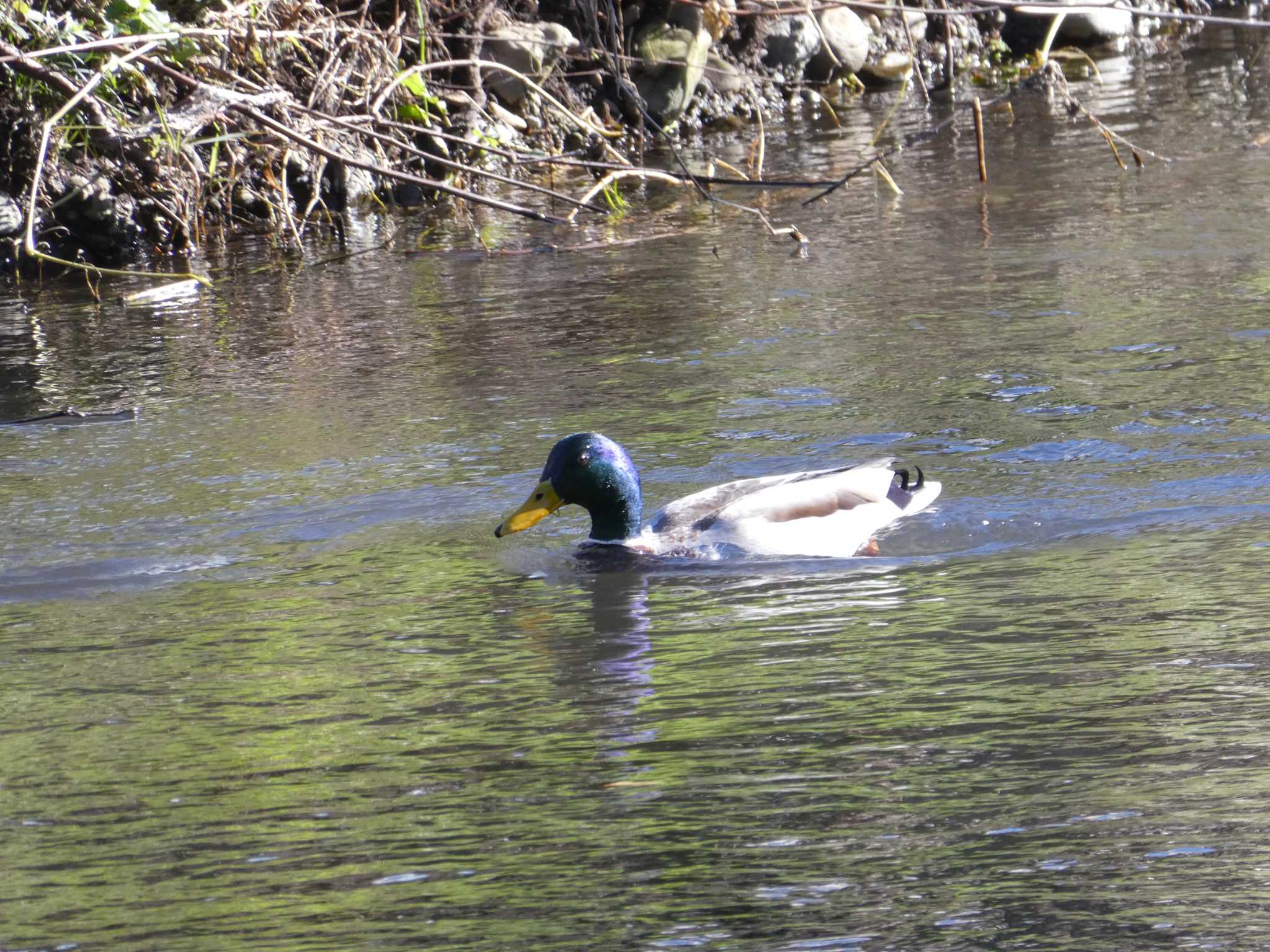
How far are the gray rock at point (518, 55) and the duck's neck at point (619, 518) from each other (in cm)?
890

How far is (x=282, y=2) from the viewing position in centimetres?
1250

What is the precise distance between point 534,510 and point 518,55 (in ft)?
30.6

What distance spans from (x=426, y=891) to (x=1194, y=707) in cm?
188

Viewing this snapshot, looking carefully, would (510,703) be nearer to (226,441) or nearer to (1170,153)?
(226,441)

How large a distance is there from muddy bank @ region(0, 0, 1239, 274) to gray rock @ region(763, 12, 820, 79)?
0.53 meters

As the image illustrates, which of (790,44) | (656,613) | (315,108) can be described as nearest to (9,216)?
(315,108)

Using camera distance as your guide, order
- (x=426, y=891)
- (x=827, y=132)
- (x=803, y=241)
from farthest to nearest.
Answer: (x=827, y=132) → (x=803, y=241) → (x=426, y=891)

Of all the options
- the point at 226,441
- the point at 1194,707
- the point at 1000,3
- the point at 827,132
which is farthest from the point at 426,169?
the point at 1194,707

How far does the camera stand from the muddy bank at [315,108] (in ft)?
34.3

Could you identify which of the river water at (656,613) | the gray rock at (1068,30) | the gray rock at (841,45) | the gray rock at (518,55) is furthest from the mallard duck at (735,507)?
the gray rock at (1068,30)

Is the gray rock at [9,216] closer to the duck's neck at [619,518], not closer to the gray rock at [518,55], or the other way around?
the gray rock at [518,55]

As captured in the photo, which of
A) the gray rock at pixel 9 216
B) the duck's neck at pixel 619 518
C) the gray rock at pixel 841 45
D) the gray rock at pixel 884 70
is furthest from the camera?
the gray rock at pixel 884 70

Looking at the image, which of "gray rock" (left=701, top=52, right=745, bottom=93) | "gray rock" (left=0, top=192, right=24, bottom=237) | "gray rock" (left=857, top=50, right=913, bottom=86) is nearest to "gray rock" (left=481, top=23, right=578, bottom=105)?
"gray rock" (left=701, top=52, right=745, bottom=93)

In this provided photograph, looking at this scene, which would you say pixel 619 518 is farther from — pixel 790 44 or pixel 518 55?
pixel 790 44
